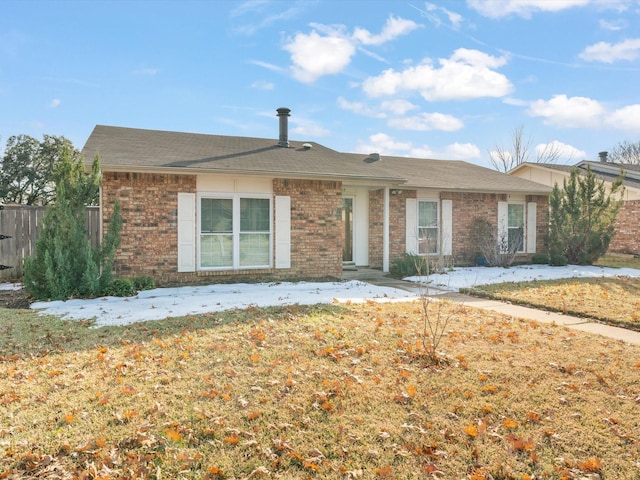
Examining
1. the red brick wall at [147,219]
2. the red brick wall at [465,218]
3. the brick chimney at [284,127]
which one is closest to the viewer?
the red brick wall at [147,219]

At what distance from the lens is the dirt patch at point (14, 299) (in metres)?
8.30

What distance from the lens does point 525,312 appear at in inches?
299

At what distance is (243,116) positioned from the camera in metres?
17.2

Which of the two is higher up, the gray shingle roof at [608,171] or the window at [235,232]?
the gray shingle roof at [608,171]

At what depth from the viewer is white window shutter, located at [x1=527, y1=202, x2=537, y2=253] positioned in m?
15.6

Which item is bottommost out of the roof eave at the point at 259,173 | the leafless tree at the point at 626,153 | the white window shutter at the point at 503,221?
the white window shutter at the point at 503,221

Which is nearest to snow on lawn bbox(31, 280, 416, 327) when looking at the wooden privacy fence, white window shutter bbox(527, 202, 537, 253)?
the wooden privacy fence

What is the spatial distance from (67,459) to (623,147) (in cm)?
5848

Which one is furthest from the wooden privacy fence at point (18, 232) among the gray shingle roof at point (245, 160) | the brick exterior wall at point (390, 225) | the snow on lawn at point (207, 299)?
the brick exterior wall at point (390, 225)

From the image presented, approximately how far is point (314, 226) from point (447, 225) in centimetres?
533

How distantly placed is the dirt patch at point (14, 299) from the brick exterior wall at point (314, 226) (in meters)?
5.50

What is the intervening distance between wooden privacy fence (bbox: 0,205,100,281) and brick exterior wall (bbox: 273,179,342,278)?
482cm

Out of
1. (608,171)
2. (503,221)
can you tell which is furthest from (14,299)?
(608,171)

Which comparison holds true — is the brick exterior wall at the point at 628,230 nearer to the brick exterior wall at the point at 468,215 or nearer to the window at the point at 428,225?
the brick exterior wall at the point at 468,215
